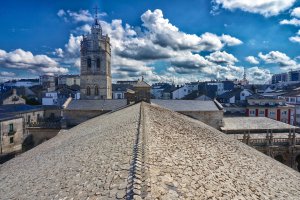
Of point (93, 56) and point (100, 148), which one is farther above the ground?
point (93, 56)

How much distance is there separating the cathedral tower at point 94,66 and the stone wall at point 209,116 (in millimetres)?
17346

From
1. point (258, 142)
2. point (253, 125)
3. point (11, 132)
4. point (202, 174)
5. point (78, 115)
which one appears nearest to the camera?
point (202, 174)

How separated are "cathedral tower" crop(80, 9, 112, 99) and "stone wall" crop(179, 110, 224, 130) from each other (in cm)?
1735

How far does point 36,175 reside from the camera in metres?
8.73

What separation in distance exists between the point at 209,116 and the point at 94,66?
67.4ft

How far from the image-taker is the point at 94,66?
39594 millimetres

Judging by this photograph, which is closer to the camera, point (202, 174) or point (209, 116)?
point (202, 174)

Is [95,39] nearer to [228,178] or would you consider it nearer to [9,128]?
[9,128]

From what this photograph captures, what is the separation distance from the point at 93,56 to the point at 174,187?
36188 millimetres

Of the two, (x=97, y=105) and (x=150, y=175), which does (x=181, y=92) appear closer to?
(x=97, y=105)

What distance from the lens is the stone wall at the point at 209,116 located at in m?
26.8

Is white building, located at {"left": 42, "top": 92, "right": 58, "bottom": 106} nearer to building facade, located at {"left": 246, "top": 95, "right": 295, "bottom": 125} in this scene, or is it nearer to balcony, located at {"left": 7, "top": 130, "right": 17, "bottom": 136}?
balcony, located at {"left": 7, "top": 130, "right": 17, "bottom": 136}

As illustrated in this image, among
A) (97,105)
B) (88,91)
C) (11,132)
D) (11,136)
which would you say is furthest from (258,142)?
(11,136)

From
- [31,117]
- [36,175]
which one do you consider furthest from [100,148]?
[31,117]
